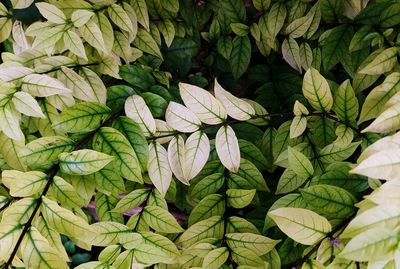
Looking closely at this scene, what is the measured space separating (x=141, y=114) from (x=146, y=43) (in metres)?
0.23

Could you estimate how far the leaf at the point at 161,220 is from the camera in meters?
0.83

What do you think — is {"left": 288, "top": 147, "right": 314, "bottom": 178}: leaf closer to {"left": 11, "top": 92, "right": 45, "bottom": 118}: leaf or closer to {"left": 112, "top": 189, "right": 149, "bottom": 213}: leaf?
{"left": 112, "top": 189, "right": 149, "bottom": 213}: leaf

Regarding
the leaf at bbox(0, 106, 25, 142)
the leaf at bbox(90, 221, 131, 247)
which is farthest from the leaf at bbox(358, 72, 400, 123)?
the leaf at bbox(0, 106, 25, 142)

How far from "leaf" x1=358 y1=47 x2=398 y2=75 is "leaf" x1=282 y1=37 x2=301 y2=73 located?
20 cm

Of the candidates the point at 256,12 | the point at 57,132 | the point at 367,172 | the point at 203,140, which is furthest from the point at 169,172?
the point at 256,12

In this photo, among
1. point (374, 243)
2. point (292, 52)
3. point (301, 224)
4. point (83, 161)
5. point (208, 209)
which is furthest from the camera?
point (292, 52)

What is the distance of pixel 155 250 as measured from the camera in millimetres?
791

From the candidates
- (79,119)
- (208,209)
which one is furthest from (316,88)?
(79,119)

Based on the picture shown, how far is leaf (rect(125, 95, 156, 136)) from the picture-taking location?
32.3 inches

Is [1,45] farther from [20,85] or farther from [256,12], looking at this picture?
[256,12]

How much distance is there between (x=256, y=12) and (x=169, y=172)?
0.49m

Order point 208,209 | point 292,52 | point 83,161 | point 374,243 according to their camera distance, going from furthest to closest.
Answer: point 292,52, point 208,209, point 83,161, point 374,243

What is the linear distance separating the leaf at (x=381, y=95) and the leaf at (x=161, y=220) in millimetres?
346

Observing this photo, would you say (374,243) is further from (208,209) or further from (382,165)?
(208,209)
